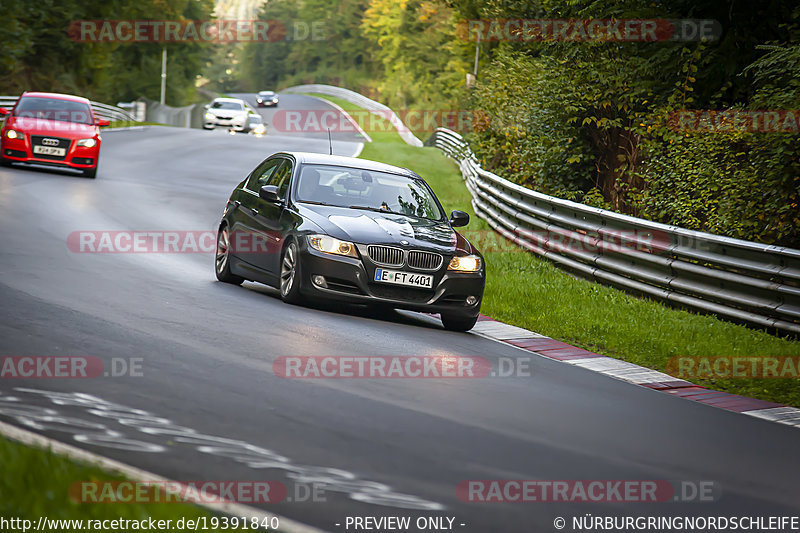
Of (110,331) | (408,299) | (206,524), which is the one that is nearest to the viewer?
(206,524)

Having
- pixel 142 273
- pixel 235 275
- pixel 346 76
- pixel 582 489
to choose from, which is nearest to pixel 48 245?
pixel 142 273

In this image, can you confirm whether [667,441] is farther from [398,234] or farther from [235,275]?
[235,275]

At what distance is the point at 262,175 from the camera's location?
13312mm

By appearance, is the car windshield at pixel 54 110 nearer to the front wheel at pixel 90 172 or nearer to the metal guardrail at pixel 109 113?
the front wheel at pixel 90 172

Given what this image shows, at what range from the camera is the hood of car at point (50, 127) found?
24.0 meters

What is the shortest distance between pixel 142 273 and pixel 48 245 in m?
2.20

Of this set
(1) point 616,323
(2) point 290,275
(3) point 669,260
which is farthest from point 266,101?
(2) point 290,275

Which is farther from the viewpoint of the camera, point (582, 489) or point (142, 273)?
point (142, 273)

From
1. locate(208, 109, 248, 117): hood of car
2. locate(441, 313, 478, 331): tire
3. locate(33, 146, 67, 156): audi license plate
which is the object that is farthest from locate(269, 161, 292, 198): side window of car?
locate(208, 109, 248, 117): hood of car

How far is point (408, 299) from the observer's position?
1097 centimetres

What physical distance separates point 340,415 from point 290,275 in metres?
4.64

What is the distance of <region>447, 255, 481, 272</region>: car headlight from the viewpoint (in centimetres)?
1116

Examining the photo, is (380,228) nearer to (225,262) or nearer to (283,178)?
(283,178)

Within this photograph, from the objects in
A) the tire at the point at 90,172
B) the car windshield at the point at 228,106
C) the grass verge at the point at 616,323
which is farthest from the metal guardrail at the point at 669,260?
the car windshield at the point at 228,106
